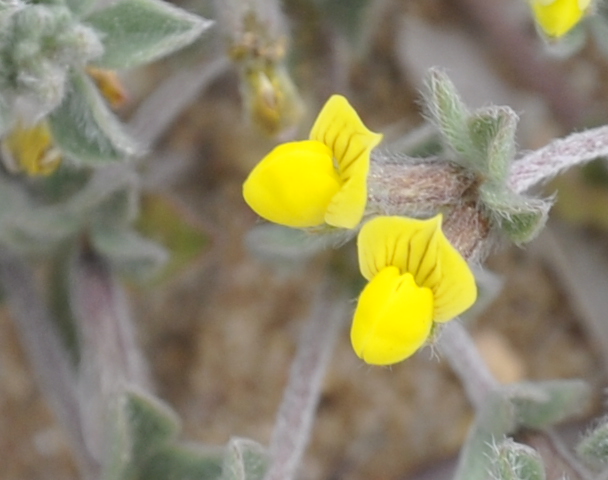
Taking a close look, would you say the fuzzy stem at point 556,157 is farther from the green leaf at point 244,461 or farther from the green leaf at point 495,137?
the green leaf at point 244,461

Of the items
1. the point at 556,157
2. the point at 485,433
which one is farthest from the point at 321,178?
the point at 485,433

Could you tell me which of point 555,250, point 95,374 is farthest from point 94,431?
point 555,250

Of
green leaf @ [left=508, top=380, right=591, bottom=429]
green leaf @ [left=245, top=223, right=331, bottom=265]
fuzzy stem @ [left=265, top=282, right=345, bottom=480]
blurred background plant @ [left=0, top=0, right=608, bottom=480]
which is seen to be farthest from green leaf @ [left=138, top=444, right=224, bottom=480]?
green leaf @ [left=508, top=380, right=591, bottom=429]

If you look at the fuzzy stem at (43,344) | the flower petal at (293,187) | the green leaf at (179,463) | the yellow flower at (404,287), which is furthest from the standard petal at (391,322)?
the fuzzy stem at (43,344)

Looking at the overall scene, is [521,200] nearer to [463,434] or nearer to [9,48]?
[9,48]

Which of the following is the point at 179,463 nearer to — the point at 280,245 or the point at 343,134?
the point at 280,245
